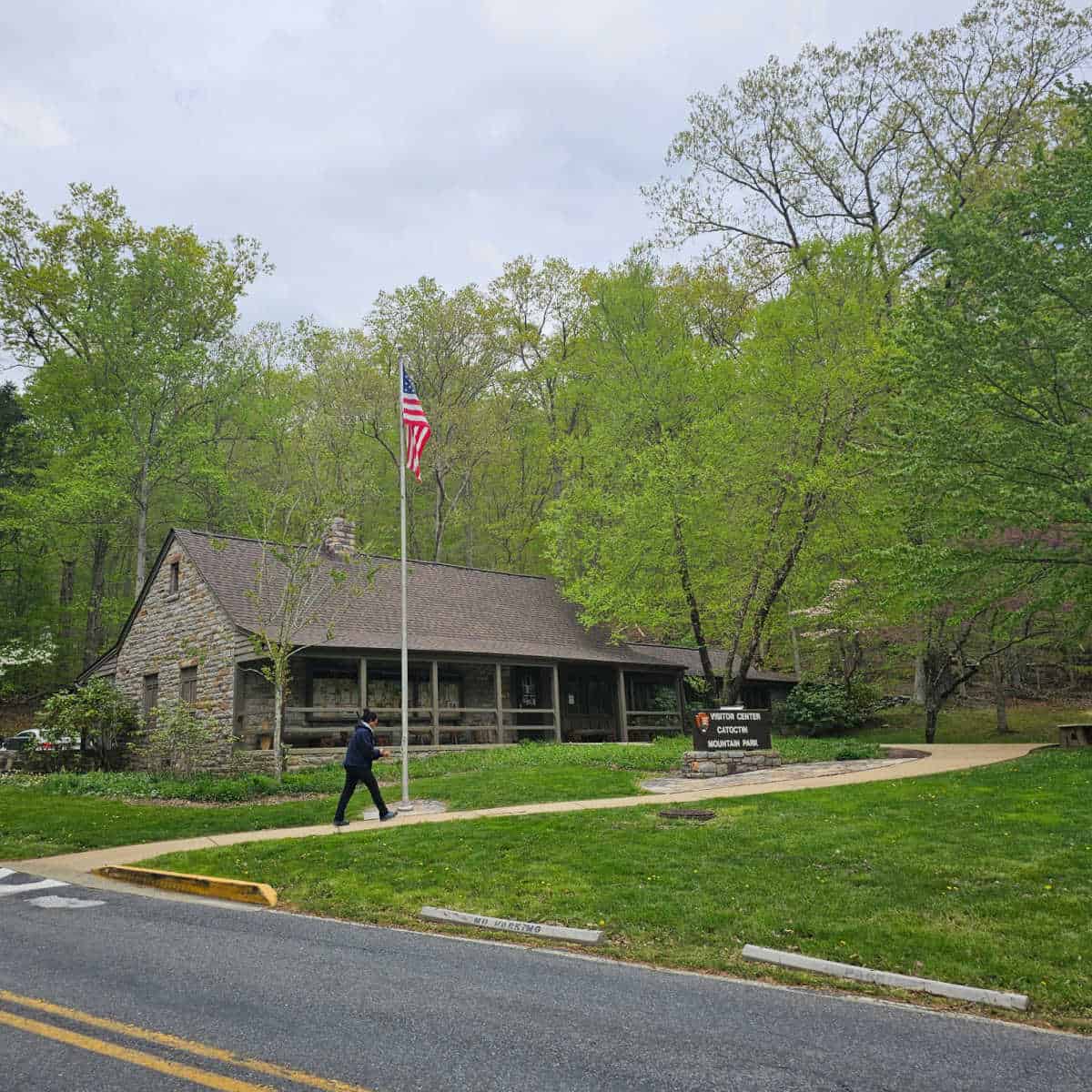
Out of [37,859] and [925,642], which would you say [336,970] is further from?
[925,642]

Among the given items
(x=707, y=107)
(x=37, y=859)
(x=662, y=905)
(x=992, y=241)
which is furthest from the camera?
(x=707, y=107)

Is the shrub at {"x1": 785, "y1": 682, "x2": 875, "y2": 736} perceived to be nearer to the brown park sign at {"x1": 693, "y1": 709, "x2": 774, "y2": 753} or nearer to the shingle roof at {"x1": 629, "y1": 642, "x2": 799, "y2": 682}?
the shingle roof at {"x1": 629, "y1": 642, "x2": 799, "y2": 682}

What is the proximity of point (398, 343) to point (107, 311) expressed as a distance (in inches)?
498

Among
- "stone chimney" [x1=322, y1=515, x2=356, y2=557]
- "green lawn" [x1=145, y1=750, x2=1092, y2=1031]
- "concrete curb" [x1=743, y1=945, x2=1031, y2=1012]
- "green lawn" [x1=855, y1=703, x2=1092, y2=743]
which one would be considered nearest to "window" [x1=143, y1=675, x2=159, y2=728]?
"stone chimney" [x1=322, y1=515, x2=356, y2=557]

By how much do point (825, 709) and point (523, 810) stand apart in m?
19.7

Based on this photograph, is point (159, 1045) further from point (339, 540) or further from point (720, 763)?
point (339, 540)

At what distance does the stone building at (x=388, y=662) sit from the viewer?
22.3m

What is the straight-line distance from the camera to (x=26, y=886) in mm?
10234

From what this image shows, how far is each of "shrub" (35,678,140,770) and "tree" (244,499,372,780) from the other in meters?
4.71

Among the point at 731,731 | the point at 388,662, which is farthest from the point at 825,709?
the point at 388,662

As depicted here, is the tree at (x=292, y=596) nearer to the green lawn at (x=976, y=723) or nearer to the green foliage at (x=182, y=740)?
the green foliage at (x=182, y=740)

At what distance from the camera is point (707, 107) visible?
108ft

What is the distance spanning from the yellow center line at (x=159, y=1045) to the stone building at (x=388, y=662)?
14512 millimetres

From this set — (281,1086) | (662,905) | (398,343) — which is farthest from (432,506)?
(281,1086)
